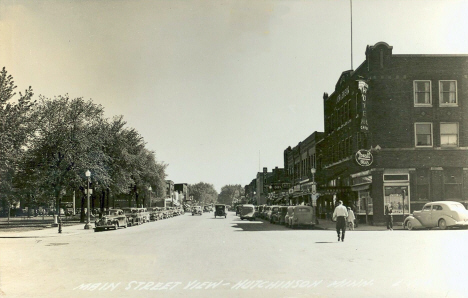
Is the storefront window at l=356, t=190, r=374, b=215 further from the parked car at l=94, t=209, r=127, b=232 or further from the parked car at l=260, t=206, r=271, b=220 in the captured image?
the parked car at l=94, t=209, r=127, b=232

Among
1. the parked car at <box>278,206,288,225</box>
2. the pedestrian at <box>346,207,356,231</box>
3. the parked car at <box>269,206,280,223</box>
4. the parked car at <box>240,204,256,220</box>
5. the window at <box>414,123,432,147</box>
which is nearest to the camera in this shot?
the pedestrian at <box>346,207,356,231</box>

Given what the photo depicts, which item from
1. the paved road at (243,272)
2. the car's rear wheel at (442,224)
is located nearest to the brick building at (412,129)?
the car's rear wheel at (442,224)

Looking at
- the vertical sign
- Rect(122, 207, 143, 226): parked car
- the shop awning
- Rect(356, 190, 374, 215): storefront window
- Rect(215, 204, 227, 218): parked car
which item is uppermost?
the vertical sign

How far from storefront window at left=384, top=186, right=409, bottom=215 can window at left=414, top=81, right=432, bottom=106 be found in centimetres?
638

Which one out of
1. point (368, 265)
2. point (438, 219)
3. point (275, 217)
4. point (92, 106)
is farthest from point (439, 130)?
point (92, 106)

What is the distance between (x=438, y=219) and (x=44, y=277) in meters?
24.1

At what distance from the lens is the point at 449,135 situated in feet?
126

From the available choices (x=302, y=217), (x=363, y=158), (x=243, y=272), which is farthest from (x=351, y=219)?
(x=243, y=272)

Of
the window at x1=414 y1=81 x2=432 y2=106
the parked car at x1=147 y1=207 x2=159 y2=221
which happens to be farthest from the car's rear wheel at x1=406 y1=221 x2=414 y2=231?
the parked car at x1=147 y1=207 x2=159 y2=221

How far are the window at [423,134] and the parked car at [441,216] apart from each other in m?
8.17

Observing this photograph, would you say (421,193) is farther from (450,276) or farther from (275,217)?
(450,276)

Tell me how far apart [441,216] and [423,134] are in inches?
394

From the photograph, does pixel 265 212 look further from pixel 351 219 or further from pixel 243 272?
pixel 243 272

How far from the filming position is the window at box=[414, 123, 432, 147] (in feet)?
127
